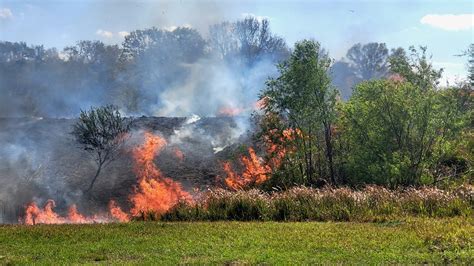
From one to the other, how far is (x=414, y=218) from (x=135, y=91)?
160 ft

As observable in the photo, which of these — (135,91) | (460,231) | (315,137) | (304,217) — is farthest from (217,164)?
(135,91)

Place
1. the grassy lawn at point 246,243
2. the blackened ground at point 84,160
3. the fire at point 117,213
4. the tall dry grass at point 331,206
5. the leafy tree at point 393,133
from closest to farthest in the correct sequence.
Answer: the grassy lawn at point 246,243, the tall dry grass at point 331,206, the leafy tree at point 393,133, the fire at point 117,213, the blackened ground at point 84,160

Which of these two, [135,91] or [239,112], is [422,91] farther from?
[135,91]

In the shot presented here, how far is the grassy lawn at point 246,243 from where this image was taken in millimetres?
8656

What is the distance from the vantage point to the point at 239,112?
53438 mm

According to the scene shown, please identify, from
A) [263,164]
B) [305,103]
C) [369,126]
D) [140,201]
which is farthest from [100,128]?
[369,126]

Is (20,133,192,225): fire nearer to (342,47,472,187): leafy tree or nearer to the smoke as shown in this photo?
(342,47,472,187): leafy tree

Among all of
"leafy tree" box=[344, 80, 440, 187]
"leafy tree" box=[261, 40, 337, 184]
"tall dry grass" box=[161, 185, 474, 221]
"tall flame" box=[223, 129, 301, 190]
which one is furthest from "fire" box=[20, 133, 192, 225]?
"leafy tree" box=[344, 80, 440, 187]

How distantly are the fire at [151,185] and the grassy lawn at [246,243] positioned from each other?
30.1 feet

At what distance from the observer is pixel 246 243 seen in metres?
10.0

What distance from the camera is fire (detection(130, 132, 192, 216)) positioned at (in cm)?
2498

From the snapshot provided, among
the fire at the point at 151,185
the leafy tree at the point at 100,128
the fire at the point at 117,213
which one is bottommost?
the fire at the point at 117,213

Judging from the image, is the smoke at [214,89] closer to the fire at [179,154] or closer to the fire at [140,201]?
the fire at [179,154]

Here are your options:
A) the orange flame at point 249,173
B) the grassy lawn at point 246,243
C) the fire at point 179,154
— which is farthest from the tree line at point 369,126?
the fire at point 179,154
